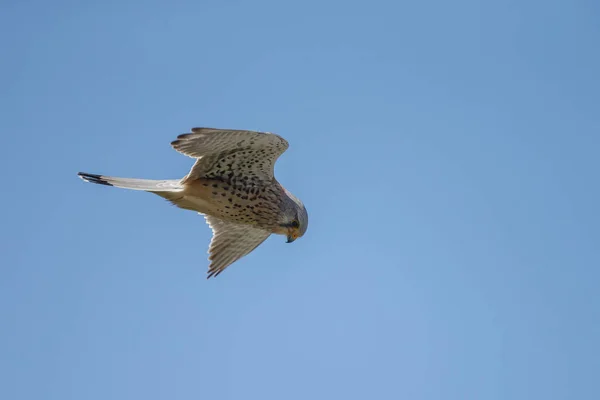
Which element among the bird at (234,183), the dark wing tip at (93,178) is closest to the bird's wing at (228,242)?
the bird at (234,183)

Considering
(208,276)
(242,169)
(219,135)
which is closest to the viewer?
(219,135)

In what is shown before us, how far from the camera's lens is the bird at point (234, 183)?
7.57m

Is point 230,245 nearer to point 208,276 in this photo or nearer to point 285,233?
point 208,276

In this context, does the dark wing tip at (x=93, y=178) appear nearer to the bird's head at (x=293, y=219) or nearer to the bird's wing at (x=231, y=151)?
the bird's wing at (x=231, y=151)

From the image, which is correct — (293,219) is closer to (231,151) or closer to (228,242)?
(231,151)

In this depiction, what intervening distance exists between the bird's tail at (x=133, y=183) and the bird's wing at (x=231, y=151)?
223 mm

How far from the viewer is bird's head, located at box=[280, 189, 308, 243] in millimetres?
8375

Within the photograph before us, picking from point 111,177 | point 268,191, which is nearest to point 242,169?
point 268,191

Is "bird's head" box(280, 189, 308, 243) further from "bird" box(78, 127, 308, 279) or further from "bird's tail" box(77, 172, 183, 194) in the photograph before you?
"bird's tail" box(77, 172, 183, 194)

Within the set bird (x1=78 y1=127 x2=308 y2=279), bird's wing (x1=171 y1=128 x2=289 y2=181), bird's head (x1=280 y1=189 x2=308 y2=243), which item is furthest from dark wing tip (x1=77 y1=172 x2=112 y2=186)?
bird's head (x1=280 y1=189 x2=308 y2=243)

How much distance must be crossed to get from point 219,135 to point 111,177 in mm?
1065

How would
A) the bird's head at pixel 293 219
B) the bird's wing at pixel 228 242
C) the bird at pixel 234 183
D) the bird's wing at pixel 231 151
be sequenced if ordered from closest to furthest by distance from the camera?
the bird's wing at pixel 231 151 < the bird at pixel 234 183 < the bird's head at pixel 293 219 < the bird's wing at pixel 228 242

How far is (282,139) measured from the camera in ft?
25.2

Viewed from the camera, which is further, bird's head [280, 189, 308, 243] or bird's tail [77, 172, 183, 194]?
bird's head [280, 189, 308, 243]
